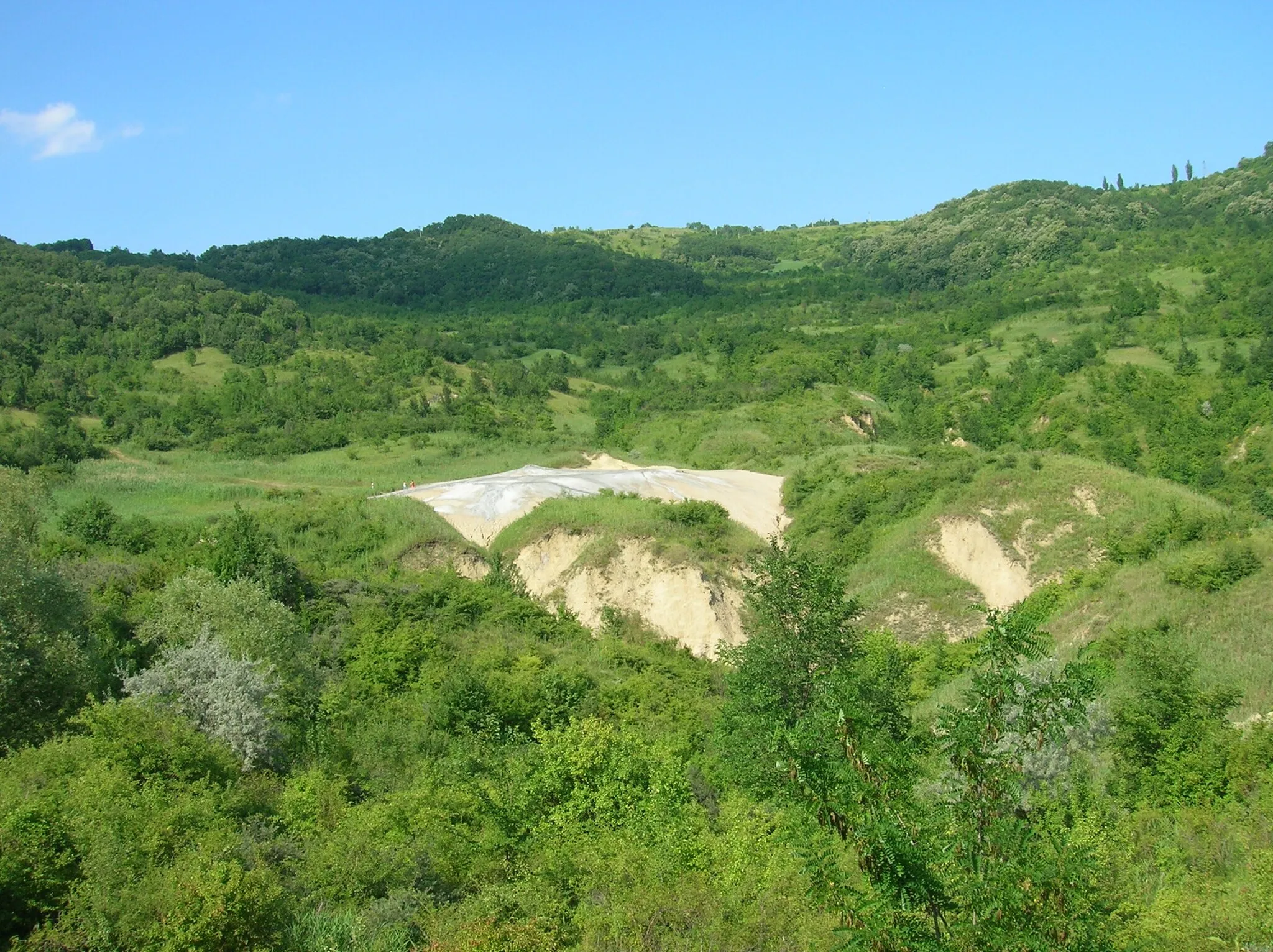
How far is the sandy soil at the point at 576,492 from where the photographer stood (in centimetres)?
4844

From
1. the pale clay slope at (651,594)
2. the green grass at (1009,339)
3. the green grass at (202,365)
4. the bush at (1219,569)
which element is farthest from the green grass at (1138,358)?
the green grass at (202,365)

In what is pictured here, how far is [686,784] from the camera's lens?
20.7m

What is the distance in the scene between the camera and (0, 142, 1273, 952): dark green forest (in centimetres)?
1084

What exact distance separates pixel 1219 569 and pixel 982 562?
13.0 m

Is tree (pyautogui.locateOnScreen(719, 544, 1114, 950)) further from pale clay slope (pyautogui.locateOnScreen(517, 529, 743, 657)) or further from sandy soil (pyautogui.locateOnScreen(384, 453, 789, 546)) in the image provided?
sandy soil (pyautogui.locateOnScreen(384, 453, 789, 546))

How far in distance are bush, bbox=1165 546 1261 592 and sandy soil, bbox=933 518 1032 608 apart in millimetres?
9012

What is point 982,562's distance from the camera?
1777 inches

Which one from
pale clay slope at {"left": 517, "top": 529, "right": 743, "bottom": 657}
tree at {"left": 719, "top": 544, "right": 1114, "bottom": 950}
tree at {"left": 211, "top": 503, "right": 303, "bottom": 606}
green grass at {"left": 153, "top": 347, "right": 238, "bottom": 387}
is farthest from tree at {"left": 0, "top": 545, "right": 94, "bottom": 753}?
green grass at {"left": 153, "top": 347, "right": 238, "bottom": 387}

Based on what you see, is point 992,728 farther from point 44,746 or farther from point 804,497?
point 804,497

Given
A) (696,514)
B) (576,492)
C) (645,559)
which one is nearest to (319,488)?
(576,492)

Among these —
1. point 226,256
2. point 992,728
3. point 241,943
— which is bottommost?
point 241,943

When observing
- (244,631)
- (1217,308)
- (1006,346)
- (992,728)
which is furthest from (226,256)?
(992,728)

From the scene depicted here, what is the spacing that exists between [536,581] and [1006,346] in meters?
60.6

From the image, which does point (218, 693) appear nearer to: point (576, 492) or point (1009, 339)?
point (576, 492)
